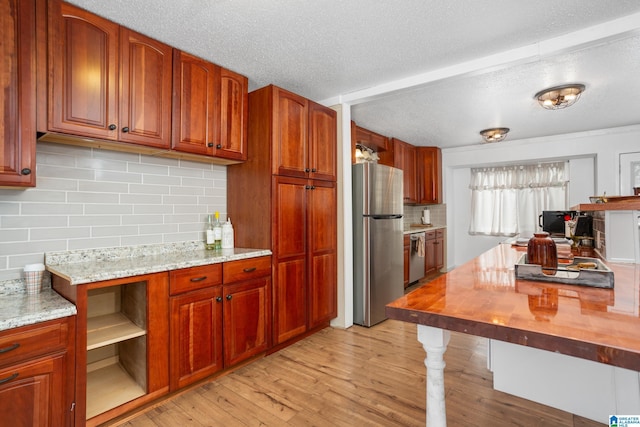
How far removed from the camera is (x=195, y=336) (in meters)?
2.08

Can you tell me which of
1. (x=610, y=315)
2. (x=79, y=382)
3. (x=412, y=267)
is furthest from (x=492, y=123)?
(x=79, y=382)

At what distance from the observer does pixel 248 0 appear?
1.81 meters

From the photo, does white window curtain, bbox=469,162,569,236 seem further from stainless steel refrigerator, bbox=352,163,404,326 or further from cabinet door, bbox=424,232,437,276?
stainless steel refrigerator, bbox=352,163,404,326

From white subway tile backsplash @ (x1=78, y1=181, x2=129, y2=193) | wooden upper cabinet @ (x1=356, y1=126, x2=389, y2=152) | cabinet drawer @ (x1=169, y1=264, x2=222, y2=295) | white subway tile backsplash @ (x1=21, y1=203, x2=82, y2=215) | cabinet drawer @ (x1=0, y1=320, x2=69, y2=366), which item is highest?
wooden upper cabinet @ (x1=356, y1=126, x2=389, y2=152)

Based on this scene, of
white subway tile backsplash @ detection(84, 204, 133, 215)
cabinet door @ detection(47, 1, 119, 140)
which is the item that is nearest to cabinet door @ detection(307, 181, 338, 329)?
white subway tile backsplash @ detection(84, 204, 133, 215)

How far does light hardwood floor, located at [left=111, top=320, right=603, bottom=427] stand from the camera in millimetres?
1801

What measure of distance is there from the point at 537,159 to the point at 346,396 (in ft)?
16.3

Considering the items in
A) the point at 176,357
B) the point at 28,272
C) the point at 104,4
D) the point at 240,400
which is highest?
the point at 104,4

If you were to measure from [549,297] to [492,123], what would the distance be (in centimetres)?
385

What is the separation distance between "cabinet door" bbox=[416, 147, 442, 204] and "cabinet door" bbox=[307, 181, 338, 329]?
2951 millimetres

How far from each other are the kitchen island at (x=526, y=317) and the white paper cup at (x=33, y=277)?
1.95 metres

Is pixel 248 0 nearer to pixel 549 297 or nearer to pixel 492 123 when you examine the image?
pixel 549 297

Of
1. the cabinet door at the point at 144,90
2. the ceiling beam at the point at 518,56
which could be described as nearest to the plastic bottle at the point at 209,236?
the cabinet door at the point at 144,90

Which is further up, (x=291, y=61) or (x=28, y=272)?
(x=291, y=61)
